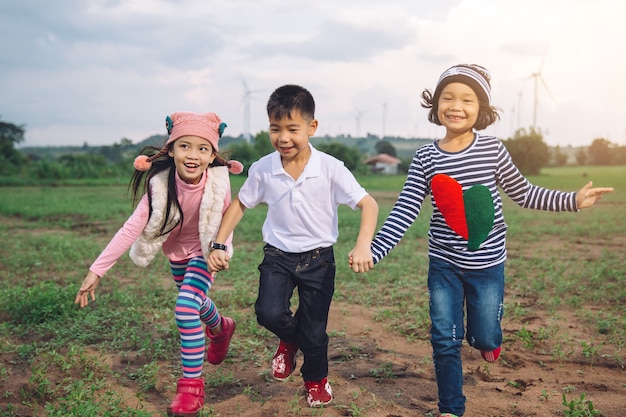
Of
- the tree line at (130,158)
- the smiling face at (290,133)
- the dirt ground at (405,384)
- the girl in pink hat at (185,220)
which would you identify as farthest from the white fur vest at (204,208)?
the tree line at (130,158)

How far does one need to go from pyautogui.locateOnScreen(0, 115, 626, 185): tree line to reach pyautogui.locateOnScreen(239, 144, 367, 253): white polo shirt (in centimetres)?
1703

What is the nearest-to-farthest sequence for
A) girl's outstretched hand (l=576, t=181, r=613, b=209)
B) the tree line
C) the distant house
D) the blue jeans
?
the blue jeans, girl's outstretched hand (l=576, t=181, r=613, b=209), the tree line, the distant house

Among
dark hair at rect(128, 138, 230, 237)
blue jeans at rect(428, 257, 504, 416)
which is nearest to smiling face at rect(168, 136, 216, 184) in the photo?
dark hair at rect(128, 138, 230, 237)

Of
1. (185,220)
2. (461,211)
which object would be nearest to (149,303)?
(185,220)

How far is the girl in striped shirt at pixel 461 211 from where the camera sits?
10.6 feet

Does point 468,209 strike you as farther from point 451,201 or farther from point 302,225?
point 302,225

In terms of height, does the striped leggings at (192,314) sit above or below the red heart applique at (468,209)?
below

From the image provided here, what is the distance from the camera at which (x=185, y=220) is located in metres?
3.79

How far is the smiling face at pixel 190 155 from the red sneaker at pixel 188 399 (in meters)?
1.19

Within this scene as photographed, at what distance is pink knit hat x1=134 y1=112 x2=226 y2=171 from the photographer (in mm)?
3568

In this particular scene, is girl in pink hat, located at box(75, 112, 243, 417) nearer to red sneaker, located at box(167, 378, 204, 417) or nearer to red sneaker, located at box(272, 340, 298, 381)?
red sneaker, located at box(167, 378, 204, 417)

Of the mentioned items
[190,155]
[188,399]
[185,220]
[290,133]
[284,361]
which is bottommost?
[188,399]

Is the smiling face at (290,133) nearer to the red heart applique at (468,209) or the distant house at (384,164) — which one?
the red heart applique at (468,209)

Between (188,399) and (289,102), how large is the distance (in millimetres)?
1717
